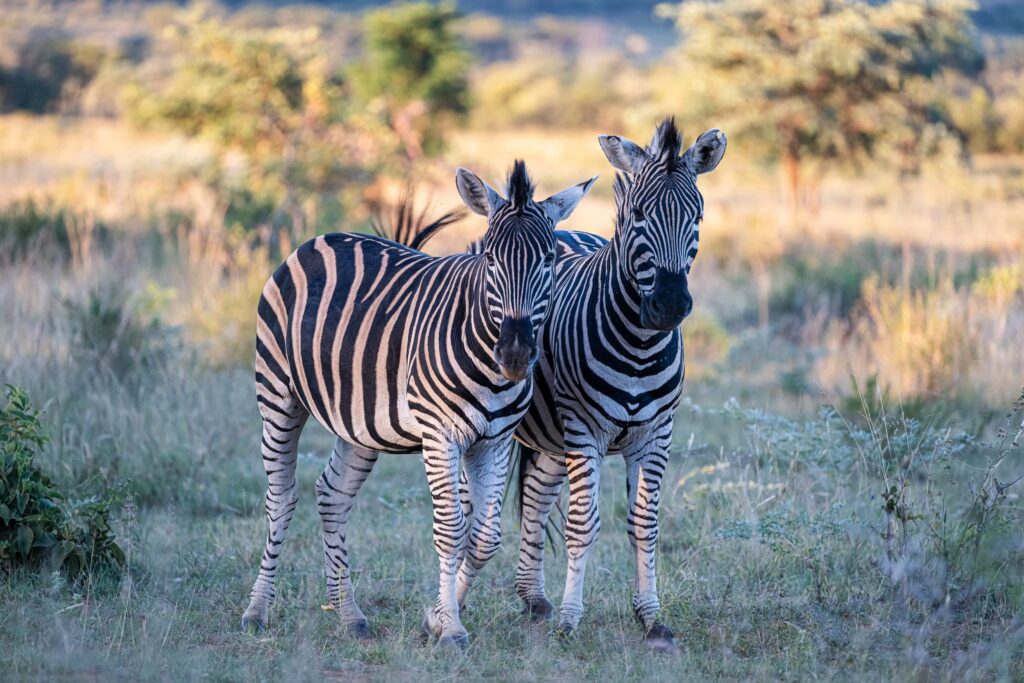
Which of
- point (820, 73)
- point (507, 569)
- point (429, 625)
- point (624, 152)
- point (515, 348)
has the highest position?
point (820, 73)

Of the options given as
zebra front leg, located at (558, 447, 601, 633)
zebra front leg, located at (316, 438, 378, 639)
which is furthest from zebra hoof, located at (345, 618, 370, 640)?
zebra front leg, located at (558, 447, 601, 633)

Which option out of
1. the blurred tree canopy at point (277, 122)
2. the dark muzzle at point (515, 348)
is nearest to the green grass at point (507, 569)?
the dark muzzle at point (515, 348)

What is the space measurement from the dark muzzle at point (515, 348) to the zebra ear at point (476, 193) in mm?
636

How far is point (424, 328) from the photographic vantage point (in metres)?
4.87

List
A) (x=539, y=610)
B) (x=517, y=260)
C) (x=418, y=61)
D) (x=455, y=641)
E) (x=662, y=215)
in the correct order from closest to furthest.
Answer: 1. (x=517, y=260)
2. (x=662, y=215)
3. (x=455, y=641)
4. (x=539, y=610)
5. (x=418, y=61)

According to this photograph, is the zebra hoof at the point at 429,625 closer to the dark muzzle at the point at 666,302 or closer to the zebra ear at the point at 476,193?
the dark muzzle at the point at 666,302

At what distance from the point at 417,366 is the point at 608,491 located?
131 inches

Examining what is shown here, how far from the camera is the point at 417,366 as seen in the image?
15.7 ft

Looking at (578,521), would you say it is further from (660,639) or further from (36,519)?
(36,519)

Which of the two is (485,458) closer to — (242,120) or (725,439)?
(725,439)

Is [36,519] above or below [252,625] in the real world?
above

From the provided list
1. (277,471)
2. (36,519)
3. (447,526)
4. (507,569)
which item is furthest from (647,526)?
(36,519)

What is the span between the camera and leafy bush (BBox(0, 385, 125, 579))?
546cm

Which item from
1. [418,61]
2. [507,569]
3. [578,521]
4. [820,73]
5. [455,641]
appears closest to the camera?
[455,641]
